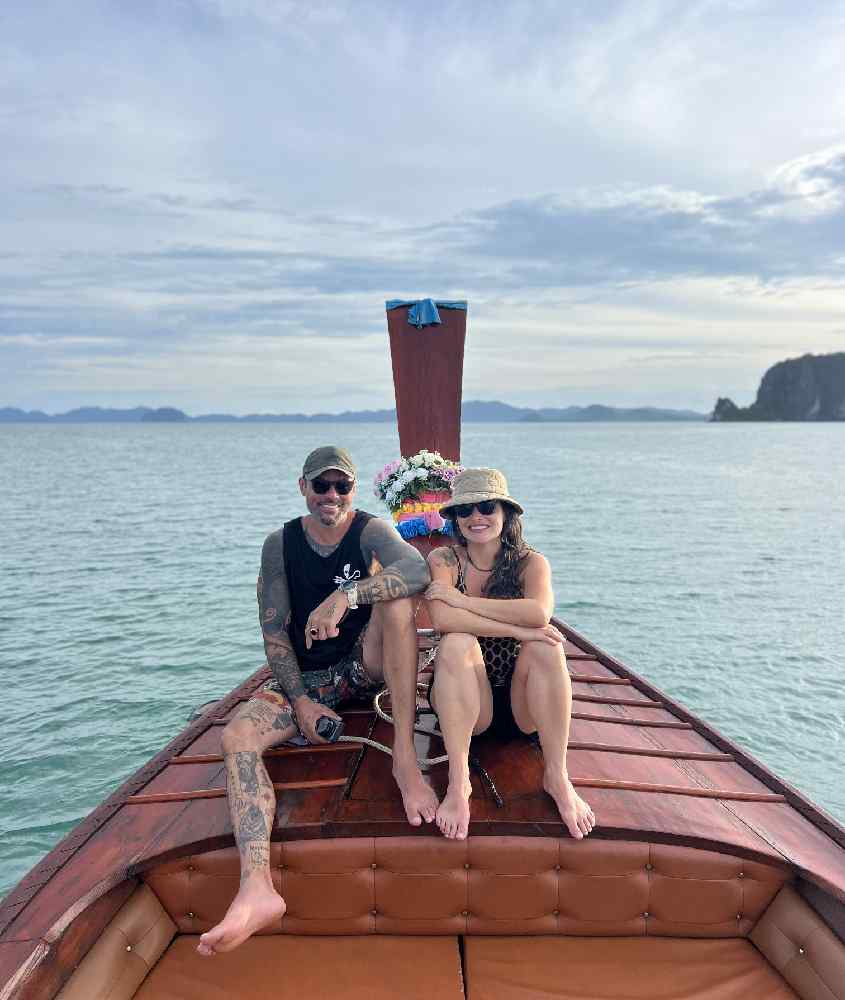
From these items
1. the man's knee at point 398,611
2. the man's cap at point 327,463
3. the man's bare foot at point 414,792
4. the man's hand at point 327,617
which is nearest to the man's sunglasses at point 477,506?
the man's knee at point 398,611

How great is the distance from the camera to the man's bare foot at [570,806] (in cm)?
294

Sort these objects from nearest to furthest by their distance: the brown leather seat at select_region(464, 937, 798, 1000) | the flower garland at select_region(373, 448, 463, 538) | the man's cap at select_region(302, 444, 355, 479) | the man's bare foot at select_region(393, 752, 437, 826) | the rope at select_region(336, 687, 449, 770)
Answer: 1. the brown leather seat at select_region(464, 937, 798, 1000)
2. the man's bare foot at select_region(393, 752, 437, 826)
3. the rope at select_region(336, 687, 449, 770)
4. the man's cap at select_region(302, 444, 355, 479)
5. the flower garland at select_region(373, 448, 463, 538)

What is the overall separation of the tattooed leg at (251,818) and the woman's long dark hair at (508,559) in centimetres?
130

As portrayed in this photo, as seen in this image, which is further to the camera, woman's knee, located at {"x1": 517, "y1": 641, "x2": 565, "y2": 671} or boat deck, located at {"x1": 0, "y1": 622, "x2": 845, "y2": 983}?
woman's knee, located at {"x1": 517, "y1": 641, "x2": 565, "y2": 671}

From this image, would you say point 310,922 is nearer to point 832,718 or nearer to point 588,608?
point 832,718

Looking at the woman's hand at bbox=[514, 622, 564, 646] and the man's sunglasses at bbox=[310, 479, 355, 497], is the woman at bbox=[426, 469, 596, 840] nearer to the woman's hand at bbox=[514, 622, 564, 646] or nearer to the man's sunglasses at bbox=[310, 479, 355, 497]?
the woman's hand at bbox=[514, 622, 564, 646]

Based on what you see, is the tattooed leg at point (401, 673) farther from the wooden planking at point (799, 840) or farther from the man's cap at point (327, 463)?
the wooden planking at point (799, 840)

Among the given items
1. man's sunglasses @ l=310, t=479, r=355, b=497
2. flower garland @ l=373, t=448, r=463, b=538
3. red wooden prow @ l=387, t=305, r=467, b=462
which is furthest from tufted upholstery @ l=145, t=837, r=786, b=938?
red wooden prow @ l=387, t=305, r=467, b=462

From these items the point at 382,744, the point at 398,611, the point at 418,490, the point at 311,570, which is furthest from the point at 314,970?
the point at 418,490

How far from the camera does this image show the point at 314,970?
2.87m

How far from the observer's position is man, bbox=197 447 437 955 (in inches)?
120

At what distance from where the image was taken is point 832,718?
9633 millimetres

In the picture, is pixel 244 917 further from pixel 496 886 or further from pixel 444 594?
pixel 444 594

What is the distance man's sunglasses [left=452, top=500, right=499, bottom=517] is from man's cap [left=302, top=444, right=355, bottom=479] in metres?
0.61
